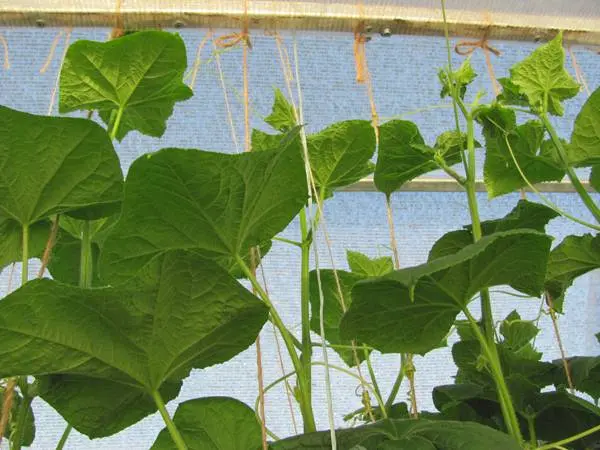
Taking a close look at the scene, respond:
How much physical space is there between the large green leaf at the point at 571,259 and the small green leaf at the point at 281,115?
0.31 metres

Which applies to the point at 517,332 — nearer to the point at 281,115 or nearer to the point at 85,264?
the point at 281,115

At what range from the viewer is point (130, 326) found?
0.49 m

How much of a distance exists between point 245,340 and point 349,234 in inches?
38.0

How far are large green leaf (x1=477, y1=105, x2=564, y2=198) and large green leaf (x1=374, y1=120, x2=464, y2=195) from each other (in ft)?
0.12

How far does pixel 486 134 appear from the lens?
73 cm

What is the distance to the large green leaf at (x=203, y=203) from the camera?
51cm

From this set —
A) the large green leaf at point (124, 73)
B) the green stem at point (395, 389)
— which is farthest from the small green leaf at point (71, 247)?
the green stem at point (395, 389)

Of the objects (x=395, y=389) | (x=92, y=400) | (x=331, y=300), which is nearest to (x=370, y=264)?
(x=331, y=300)

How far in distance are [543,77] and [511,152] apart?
0.27ft

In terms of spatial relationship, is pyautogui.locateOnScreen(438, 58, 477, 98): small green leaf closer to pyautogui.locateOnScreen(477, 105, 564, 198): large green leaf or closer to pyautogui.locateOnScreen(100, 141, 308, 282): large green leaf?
pyautogui.locateOnScreen(477, 105, 564, 198): large green leaf

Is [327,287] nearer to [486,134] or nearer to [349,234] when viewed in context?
[486,134]

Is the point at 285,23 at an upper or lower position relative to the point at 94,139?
upper

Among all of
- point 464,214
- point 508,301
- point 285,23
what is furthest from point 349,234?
point 285,23

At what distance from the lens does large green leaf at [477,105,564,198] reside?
2.30 feet
